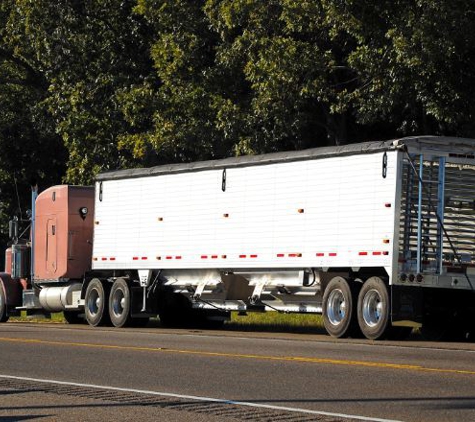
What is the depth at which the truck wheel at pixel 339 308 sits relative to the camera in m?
23.3

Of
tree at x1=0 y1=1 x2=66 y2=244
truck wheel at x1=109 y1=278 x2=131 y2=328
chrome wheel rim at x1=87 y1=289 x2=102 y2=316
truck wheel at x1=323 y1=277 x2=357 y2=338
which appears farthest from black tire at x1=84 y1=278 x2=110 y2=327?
tree at x1=0 y1=1 x2=66 y2=244

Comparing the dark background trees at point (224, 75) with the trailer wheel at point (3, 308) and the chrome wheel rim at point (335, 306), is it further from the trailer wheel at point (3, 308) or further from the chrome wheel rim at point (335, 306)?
the chrome wheel rim at point (335, 306)

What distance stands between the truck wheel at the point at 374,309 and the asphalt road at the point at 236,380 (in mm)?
726

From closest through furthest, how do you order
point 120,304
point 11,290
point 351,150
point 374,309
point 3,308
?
point 374,309
point 351,150
point 120,304
point 3,308
point 11,290

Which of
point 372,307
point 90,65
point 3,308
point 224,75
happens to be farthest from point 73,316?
point 372,307

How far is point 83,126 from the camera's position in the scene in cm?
3912

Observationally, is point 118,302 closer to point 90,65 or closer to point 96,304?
point 96,304

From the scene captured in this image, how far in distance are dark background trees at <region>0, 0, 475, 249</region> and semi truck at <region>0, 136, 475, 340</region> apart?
170 inches

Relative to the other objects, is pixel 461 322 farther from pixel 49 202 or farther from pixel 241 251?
pixel 49 202

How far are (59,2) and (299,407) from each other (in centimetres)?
2963

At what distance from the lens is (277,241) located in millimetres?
25312

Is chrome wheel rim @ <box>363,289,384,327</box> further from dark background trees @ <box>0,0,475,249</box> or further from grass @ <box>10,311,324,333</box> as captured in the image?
dark background trees @ <box>0,0,475,249</box>

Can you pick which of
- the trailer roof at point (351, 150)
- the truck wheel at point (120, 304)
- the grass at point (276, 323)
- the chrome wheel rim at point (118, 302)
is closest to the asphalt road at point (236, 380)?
the trailer roof at point (351, 150)

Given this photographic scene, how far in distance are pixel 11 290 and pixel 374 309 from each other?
1356cm
